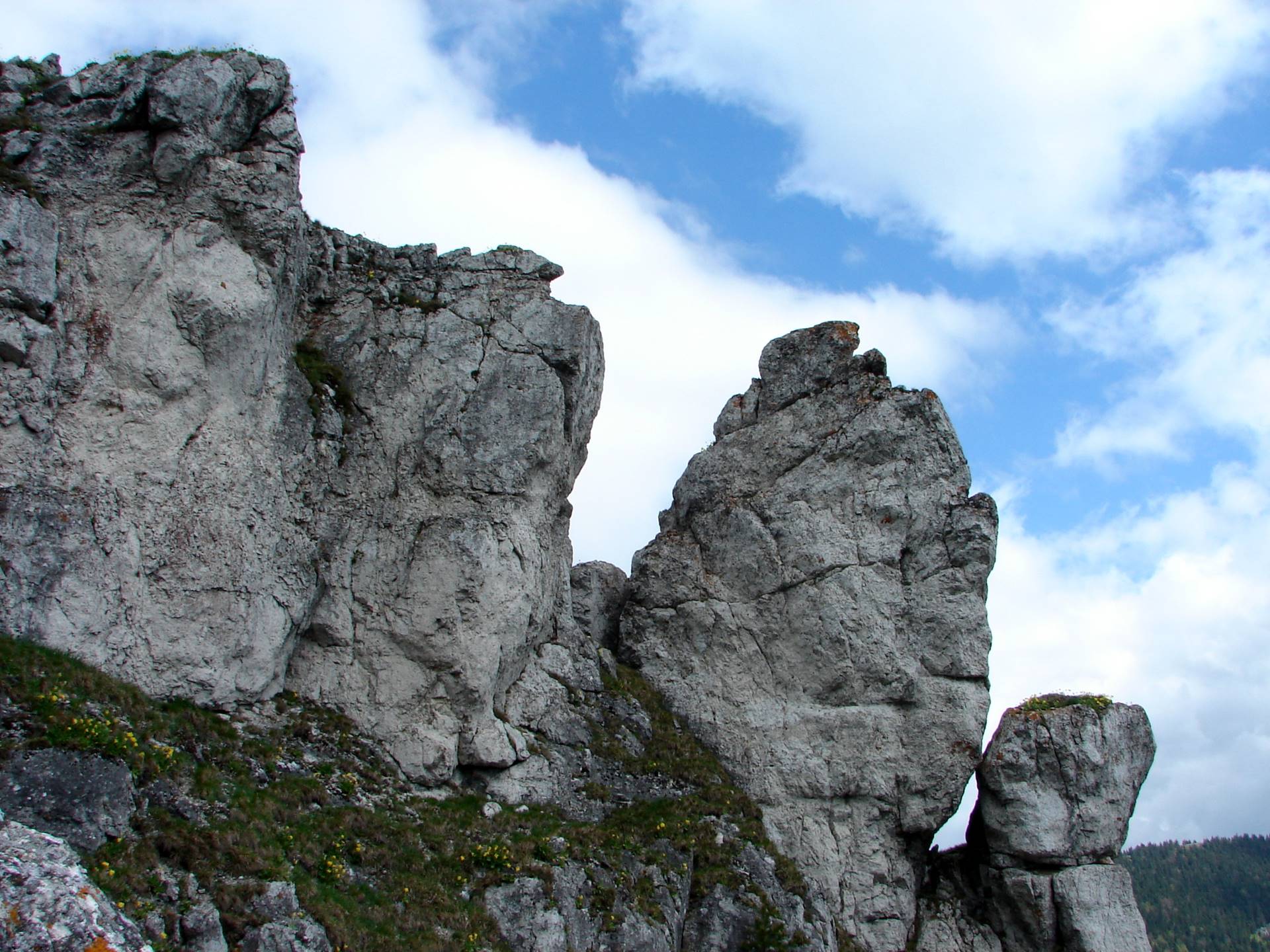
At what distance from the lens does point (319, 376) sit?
96.0ft

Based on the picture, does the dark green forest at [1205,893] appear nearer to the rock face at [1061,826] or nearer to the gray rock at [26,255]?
the rock face at [1061,826]

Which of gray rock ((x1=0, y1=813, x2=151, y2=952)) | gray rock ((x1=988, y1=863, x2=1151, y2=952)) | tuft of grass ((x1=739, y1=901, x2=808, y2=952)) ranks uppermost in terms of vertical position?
gray rock ((x1=988, y1=863, x2=1151, y2=952))

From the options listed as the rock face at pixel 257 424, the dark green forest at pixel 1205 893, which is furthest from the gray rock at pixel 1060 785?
the dark green forest at pixel 1205 893

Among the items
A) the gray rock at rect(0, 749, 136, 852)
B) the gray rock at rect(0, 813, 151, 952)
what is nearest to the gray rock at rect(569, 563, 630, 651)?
the gray rock at rect(0, 749, 136, 852)

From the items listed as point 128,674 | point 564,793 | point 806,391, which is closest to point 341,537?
point 128,674

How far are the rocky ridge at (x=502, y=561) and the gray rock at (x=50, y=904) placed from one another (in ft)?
20.7

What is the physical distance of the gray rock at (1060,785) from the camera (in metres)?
29.8

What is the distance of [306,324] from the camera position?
30.7 meters

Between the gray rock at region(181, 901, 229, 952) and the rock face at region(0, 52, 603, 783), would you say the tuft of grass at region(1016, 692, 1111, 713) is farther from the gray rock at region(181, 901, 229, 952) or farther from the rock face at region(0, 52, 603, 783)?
the gray rock at region(181, 901, 229, 952)

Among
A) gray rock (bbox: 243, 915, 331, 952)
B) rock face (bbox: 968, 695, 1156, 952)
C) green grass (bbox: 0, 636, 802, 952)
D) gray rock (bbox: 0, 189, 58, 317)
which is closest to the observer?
gray rock (bbox: 243, 915, 331, 952)

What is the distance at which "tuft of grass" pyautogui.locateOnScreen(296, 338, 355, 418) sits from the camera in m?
28.9

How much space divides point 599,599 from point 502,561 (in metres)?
7.90

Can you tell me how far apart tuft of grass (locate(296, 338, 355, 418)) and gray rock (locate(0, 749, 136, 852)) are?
519 inches

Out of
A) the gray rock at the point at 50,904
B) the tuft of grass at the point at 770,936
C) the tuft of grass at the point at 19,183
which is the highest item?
the tuft of grass at the point at 19,183
